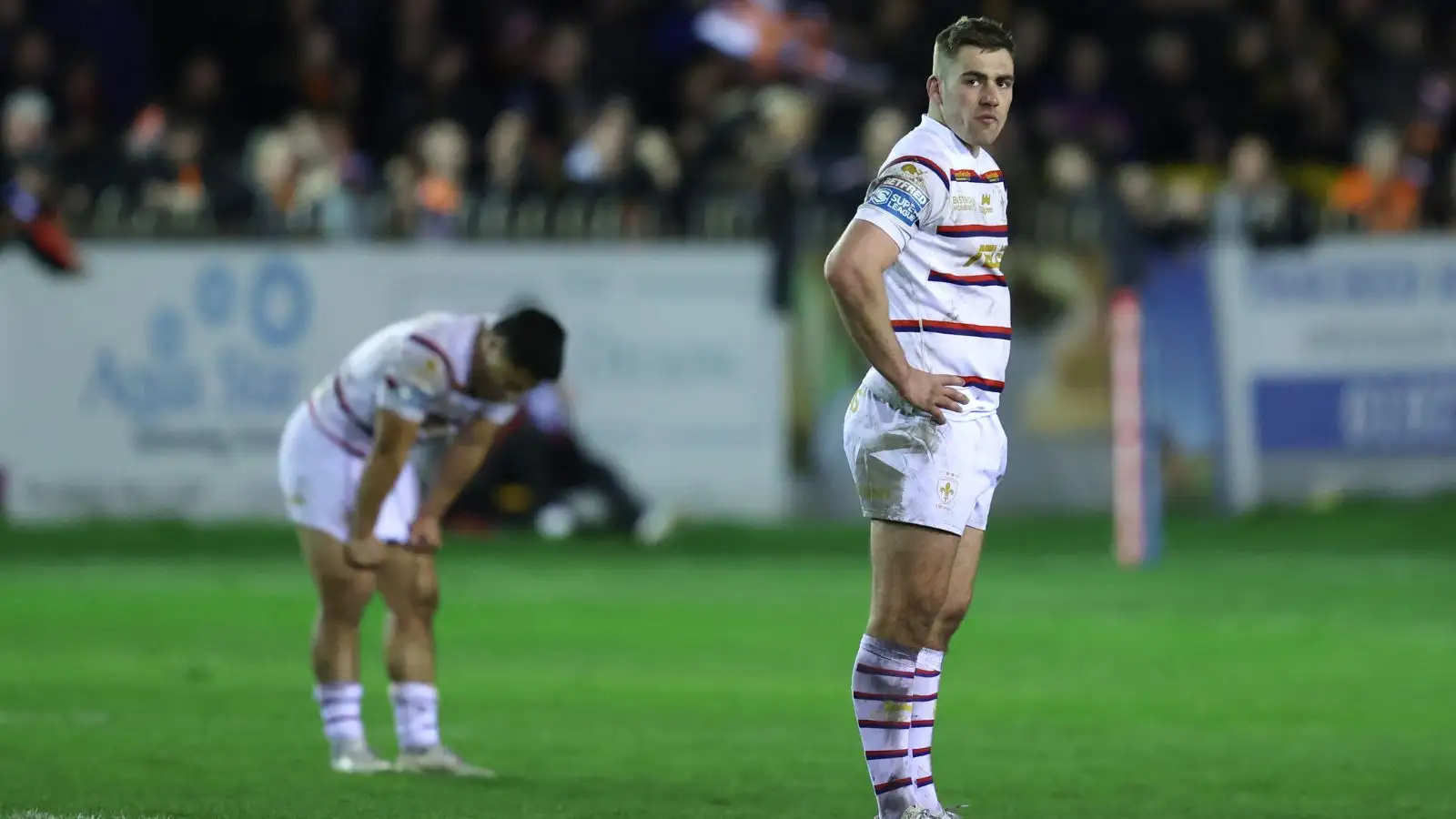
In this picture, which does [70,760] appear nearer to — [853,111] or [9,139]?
[9,139]

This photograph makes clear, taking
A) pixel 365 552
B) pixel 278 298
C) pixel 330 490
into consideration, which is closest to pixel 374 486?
pixel 365 552

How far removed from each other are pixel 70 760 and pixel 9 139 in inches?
451

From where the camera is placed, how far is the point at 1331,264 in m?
20.5

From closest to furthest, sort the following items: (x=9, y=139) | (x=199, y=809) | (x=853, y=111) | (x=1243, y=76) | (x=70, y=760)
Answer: (x=199, y=809), (x=70, y=760), (x=9, y=139), (x=853, y=111), (x=1243, y=76)

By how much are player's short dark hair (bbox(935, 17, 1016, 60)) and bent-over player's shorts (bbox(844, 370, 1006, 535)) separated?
965mm

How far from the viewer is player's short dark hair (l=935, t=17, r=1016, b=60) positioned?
7168 millimetres

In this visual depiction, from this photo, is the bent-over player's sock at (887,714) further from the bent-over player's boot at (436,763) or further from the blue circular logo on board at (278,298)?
the blue circular logo on board at (278,298)

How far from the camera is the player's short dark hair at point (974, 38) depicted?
7.17 metres

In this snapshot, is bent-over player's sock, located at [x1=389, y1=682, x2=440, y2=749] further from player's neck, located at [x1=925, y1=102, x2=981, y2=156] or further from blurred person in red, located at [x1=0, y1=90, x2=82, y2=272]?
→ blurred person in red, located at [x1=0, y1=90, x2=82, y2=272]

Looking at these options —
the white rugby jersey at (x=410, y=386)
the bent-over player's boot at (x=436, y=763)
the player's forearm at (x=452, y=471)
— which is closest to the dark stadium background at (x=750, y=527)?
the bent-over player's boot at (x=436, y=763)

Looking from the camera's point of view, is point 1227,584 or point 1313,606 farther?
point 1227,584

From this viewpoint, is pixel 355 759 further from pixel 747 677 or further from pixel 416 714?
pixel 747 677

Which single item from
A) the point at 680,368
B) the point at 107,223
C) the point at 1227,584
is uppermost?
the point at 107,223

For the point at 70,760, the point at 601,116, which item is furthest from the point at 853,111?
the point at 70,760
